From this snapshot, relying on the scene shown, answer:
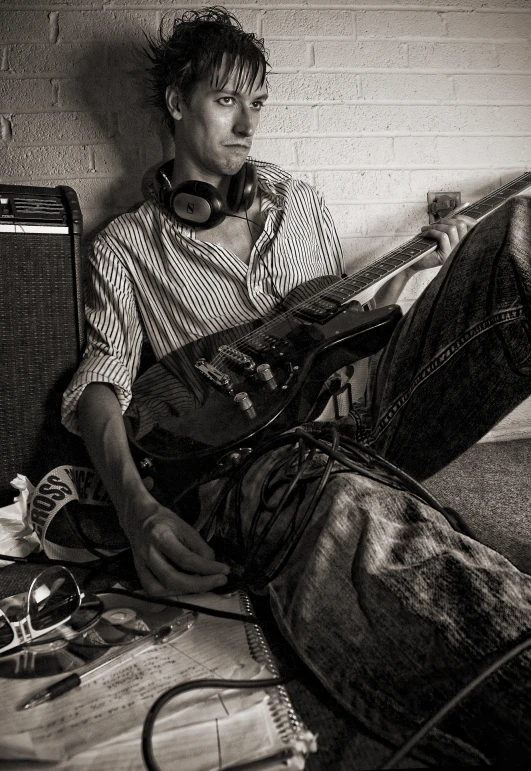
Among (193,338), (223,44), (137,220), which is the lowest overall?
(193,338)

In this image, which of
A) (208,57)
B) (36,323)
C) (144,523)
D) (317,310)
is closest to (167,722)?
(144,523)

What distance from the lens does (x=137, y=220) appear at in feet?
4.02

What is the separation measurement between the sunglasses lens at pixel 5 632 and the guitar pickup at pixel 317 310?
2.08ft

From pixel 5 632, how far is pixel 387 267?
869 millimetres

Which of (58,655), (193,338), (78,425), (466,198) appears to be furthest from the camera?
(466,198)

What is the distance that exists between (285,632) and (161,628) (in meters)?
0.13

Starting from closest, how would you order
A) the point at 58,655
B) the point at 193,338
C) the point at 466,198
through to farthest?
the point at 58,655 → the point at 193,338 → the point at 466,198

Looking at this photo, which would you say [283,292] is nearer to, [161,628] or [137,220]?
[137,220]

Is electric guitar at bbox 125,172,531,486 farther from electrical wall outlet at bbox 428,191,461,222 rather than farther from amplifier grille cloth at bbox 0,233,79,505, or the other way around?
electrical wall outlet at bbox 428,191,461,222

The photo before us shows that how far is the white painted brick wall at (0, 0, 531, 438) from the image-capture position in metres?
1.36

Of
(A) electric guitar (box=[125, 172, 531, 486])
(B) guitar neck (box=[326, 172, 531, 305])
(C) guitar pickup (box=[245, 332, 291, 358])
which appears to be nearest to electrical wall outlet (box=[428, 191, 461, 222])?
(B) guitar neck (box=[326, 172, 531, 305])

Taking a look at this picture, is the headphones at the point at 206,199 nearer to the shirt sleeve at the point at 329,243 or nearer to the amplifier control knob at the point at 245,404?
the shirt sleeve at the point at 329,243

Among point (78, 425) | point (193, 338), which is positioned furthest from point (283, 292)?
point (78, 425)

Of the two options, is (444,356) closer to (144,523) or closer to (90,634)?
(144,523)
